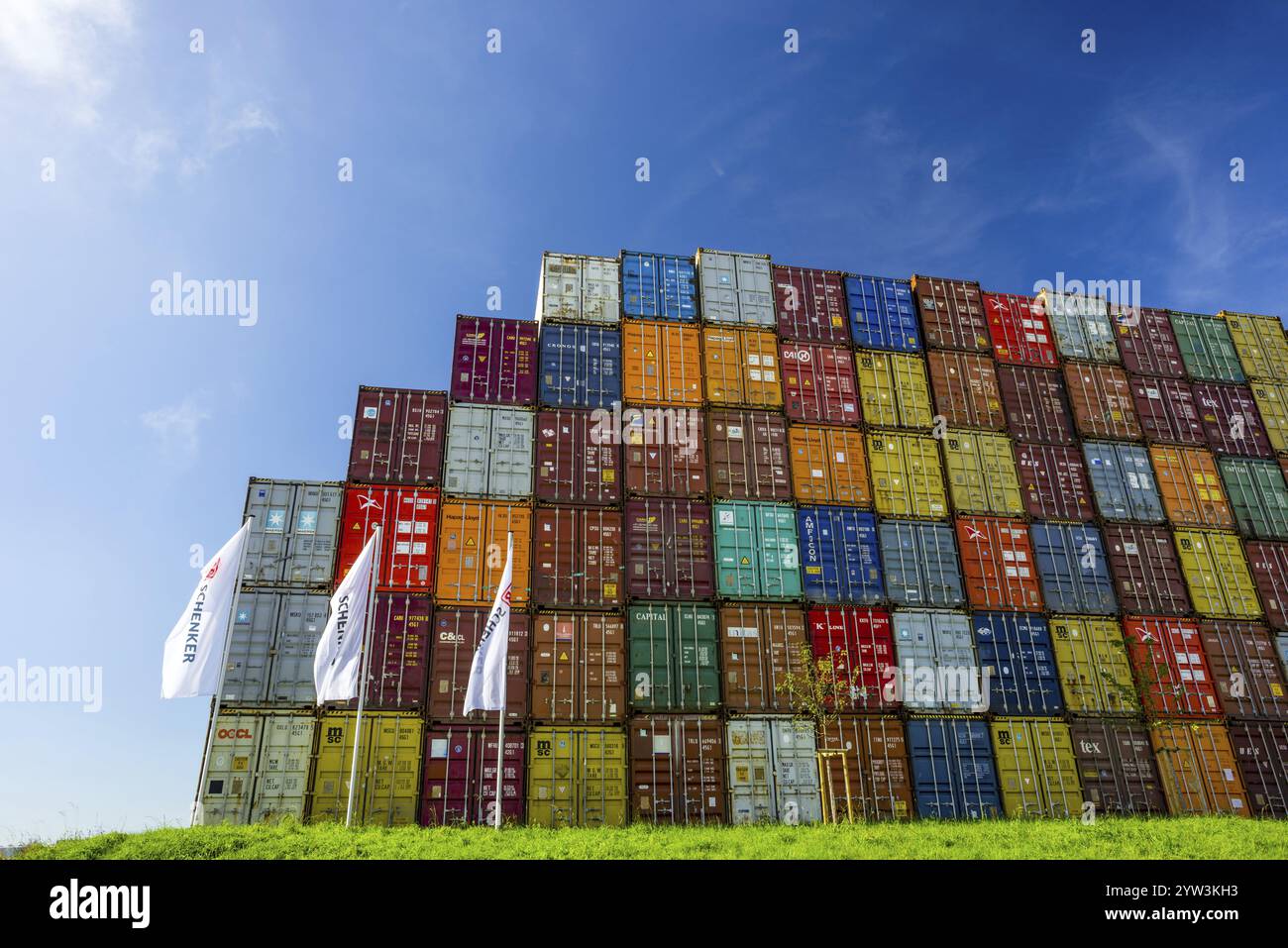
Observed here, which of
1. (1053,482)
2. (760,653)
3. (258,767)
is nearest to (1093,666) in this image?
(1053,482)

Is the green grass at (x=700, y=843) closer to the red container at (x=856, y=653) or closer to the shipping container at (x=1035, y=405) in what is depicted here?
the red container at (x=856, y=653)

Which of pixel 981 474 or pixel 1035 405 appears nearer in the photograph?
pixel 981 474

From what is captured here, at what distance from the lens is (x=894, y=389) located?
30516mm

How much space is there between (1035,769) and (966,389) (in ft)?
47.2

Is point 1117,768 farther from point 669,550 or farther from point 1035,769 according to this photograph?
point 669,550

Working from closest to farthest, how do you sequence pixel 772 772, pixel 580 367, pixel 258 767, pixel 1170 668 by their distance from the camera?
1. pixel 258 767
2. pixel 772 772
3. pixel 1170 668
4. pixel 580 367

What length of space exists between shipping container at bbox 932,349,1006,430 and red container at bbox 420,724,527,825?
20425 mm

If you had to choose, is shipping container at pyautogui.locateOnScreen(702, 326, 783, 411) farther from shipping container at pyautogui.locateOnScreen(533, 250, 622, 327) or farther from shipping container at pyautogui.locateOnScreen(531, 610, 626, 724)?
shipping container at pyautogui.locateOnScreen(531, 610, 626, 724)

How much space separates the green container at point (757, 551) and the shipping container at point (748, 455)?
565 millimetres

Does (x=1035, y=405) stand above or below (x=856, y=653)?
above

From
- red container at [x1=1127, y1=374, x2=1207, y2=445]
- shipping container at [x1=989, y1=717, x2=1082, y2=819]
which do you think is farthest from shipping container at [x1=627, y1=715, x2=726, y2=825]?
red container at [x1=1127, y1=374, x2=1207, y2=445]

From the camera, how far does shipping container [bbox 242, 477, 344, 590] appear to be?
23969 mm
